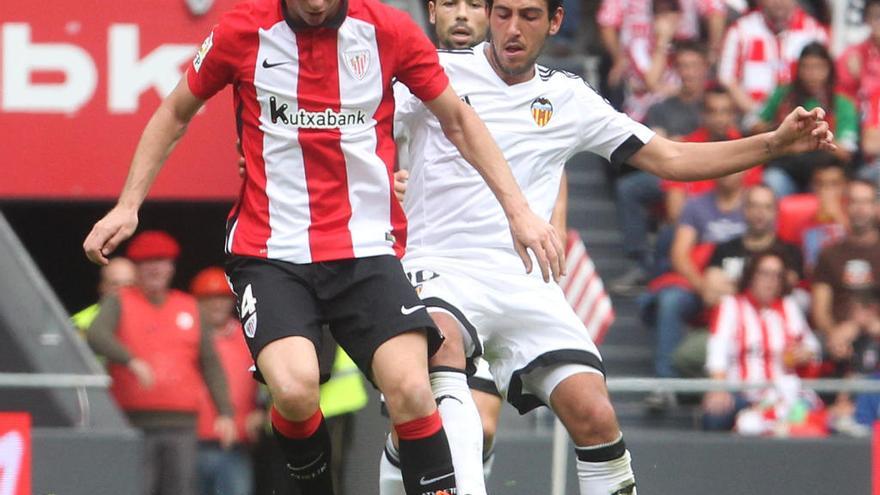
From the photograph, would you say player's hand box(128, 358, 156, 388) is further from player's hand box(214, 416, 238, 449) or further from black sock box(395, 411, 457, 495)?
black sock box(395, 411, 457, 495)

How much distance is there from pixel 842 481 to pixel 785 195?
194 centimetres

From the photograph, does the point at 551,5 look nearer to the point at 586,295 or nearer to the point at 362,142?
the point at 362,142

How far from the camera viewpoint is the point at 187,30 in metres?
12.6

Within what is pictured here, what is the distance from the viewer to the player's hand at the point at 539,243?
664 centimetres

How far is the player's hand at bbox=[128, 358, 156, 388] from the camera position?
414 inches

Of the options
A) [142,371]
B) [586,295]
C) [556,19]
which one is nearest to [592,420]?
[556,19]

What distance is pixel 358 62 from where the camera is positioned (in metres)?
6.90

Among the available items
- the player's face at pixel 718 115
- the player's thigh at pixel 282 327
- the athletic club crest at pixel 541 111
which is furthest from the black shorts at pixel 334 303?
the player's face at pixel 718 115

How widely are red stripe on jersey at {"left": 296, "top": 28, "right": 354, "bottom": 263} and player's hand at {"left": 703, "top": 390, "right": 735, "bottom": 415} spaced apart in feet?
15.6

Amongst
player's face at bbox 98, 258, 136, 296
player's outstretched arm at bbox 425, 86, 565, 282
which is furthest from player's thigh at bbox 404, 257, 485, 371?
player's face at bbox 98, 258, 136, 296

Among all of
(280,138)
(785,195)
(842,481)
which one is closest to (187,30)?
(785,195)

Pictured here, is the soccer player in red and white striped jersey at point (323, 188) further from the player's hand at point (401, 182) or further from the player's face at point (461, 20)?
the player's face at point (461, 20)

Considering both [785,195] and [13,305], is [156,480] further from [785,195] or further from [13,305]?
[785,195]

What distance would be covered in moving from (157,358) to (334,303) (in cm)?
392
